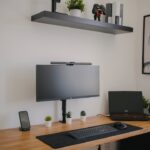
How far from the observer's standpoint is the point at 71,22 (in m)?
2.18

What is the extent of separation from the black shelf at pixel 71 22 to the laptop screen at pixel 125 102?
75 cm

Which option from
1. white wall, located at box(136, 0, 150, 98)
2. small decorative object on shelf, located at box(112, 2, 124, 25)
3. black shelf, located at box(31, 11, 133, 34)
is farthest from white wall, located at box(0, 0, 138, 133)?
white wall, located at box(136, 0, 150, 98)

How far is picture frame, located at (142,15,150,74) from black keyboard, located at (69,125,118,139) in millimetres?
1188

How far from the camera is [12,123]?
2066 mm

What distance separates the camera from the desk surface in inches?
63.3

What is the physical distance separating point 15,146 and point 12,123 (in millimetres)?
493

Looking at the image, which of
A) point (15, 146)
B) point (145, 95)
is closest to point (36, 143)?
point (15, 146)

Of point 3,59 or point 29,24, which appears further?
point 29,24

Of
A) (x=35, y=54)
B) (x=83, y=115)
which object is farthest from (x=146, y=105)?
(x=35, y=54)

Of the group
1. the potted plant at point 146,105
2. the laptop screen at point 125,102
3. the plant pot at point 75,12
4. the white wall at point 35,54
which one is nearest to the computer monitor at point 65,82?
the white wall at point 35,54

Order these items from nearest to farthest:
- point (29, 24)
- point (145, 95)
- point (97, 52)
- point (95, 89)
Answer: point (29, 24)
point (95, 89)
point (97, 52)
point (145, 95)

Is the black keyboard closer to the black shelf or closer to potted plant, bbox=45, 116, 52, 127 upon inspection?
potted plant, bbox=45, 116, 52, 127

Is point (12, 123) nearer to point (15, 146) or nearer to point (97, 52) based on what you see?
point (15, 146)

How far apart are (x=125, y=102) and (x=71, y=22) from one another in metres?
1.16
